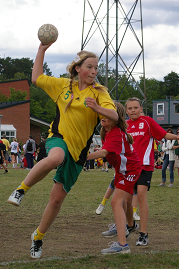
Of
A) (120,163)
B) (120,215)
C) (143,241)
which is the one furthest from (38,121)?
(120,215)

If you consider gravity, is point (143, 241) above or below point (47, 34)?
below

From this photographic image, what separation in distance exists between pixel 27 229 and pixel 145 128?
2.46 meters

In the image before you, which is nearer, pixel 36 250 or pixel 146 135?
pixel 36 250

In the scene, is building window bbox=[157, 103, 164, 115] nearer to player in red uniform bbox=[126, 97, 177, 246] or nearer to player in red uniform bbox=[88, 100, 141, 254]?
player in red uniform bbox=[126, 97, 177, 246]

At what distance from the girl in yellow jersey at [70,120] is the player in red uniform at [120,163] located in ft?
0.99

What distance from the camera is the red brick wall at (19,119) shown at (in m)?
45.2

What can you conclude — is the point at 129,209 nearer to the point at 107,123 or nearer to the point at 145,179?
the point at 145,179

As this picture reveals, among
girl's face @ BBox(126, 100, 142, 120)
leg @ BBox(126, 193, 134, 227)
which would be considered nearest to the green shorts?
leg @ BBox(126, 193, 134, 227)

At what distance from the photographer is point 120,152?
470 cm

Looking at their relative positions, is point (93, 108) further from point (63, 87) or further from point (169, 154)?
point (169, 154)

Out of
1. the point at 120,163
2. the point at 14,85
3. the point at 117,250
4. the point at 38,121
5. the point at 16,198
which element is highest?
the point at 14,85

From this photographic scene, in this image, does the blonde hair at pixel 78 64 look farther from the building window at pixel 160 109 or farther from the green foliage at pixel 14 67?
the green foliage at pixel 14 67

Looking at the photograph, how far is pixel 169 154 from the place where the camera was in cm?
1490

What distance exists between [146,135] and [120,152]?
125cm
